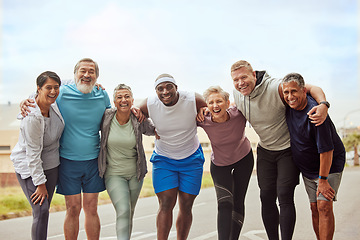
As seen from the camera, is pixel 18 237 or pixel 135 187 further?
pixel 18 237

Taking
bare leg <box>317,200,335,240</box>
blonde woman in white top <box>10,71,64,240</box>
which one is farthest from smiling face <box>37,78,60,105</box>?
bare leg <box>317,200,335,240</box>

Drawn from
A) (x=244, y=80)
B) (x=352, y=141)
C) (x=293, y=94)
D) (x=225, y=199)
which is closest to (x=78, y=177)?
A: (x=225, y=199)

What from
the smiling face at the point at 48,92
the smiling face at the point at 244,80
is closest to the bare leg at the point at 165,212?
the smiling face at the point at 244,80

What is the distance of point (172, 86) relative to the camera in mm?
2984

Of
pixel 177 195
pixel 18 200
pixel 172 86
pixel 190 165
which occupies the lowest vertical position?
pixel 18 200

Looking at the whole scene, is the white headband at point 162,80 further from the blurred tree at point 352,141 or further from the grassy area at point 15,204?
the blurred tree at point 352,141

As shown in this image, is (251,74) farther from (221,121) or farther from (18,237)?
(18,237)

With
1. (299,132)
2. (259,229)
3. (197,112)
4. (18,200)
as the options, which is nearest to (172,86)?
(197,112)

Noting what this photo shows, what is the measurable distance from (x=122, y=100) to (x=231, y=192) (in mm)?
1179

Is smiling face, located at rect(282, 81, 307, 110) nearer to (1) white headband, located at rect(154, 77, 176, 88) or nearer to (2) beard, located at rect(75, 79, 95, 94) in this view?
(1) white headband, located at rect(154, 77, 176, 88)

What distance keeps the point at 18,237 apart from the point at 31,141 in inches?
103

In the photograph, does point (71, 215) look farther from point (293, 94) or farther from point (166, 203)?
point (293, 94)

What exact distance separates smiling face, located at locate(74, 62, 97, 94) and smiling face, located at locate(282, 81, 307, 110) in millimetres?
1525

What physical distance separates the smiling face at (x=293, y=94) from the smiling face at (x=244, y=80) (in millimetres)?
272
